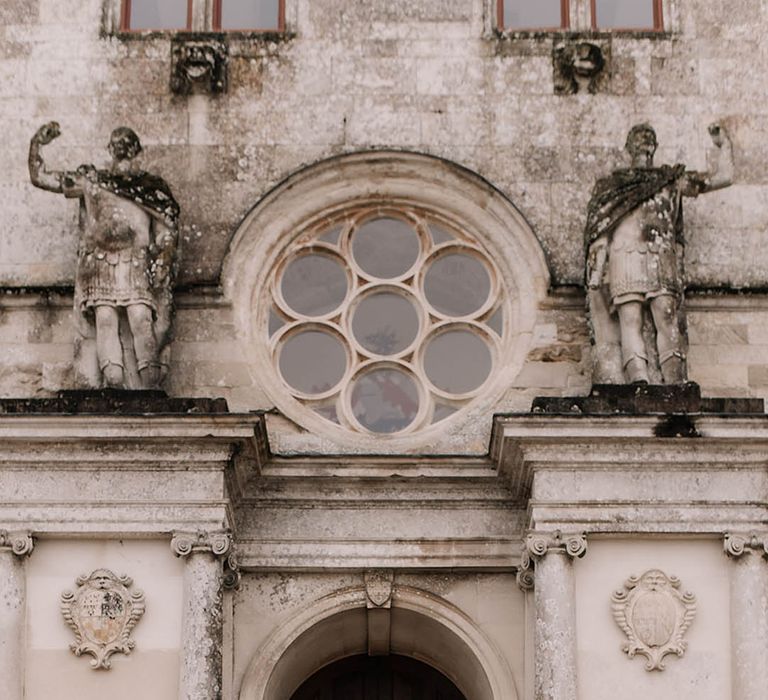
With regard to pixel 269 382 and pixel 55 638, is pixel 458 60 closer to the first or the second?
pixel 269 382

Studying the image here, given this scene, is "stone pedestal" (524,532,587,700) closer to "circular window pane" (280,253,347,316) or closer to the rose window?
the rose window

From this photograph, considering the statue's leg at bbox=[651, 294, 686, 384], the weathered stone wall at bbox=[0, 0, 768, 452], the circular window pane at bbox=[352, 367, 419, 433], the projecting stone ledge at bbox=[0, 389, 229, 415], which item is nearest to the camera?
the projecting stone ledge at bbox=[0, 389, 229, 415]

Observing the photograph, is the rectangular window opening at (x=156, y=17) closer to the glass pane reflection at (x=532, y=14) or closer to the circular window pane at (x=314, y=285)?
the circular window pane at (x=314, y=285)

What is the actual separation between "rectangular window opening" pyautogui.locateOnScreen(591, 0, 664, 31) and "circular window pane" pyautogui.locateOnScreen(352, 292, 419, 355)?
2533 mm

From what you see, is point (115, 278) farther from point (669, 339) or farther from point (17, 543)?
point (669, 339)

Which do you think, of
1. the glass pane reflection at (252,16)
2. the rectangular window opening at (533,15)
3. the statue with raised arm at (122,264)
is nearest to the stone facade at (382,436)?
the rectangular window opening at (533,15)

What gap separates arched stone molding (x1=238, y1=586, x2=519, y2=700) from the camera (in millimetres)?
17281

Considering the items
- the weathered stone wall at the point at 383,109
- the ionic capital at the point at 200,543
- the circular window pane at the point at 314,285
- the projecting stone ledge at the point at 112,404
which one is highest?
the weathered stone wall at the point at 383,109

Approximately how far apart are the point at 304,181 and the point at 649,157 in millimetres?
2437

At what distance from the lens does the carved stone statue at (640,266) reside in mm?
17359

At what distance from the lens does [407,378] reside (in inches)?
717

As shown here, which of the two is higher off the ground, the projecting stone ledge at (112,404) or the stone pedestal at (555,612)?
the projecting stone ledge at (112,404)

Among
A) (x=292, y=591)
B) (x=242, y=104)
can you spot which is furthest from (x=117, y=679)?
(x=242, y=104)

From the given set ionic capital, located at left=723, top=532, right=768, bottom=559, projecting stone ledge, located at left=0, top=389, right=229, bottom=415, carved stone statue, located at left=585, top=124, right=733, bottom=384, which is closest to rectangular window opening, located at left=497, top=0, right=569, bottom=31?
carved stone statue, located at left=585, top=124, right=733, bottom=384
